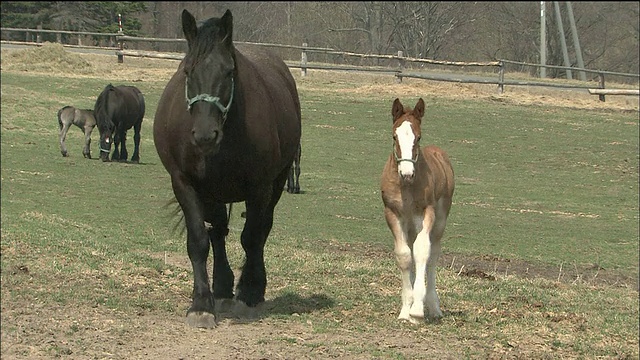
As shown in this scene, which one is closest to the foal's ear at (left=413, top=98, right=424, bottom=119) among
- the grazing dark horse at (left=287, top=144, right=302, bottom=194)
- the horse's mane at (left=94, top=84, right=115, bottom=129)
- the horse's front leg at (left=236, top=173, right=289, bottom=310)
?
the horse's front leg at (left=236, top=173, right=289, bottom=310)

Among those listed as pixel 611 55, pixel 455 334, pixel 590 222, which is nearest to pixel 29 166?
pixel 590 222

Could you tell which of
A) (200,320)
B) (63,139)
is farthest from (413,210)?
(63,139)

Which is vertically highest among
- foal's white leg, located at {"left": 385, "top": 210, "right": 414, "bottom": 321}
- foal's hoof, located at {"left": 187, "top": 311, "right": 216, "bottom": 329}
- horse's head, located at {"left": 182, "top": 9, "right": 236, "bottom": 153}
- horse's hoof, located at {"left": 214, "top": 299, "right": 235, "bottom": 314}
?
horse's head, located at {"left": 182, "top": 9, "right": 236, "bottom": 153}

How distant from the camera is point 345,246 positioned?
45.1 ft

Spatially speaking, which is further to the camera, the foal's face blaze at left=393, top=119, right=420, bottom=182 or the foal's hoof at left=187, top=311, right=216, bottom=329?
the foal's face blaze at left=393, top=119, right=420, bottom=182

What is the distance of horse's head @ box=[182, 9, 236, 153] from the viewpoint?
7098 mm

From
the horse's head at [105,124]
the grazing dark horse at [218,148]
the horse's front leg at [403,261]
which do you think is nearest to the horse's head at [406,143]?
the horse's front leg at [403,261]

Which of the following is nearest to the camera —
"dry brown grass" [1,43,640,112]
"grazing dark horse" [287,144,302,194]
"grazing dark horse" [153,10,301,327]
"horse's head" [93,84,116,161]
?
"grazing dark horse" [153,10,301,327]

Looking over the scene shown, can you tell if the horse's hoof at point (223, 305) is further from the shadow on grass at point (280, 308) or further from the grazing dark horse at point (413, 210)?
the grazing dark horse at point (413, 210)

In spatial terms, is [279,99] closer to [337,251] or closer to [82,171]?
[337,251]

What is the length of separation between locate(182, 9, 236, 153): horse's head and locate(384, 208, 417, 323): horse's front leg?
1786mm

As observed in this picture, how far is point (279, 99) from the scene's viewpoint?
335 inches

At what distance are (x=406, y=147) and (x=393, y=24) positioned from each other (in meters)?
43.4

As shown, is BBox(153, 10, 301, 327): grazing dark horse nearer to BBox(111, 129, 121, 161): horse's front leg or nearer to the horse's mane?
the horse's mane
